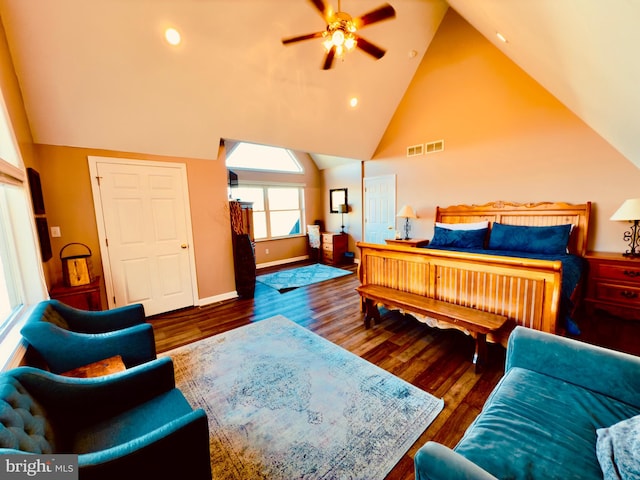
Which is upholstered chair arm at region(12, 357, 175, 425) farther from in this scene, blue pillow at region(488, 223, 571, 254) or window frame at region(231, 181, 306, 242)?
window frame at region(231, 181, 306, 242)

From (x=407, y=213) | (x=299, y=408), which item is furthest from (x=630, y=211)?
(x=299, y=408)

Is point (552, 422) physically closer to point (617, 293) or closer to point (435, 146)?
point (617, 293)

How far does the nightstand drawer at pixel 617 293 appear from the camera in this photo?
10.1ft

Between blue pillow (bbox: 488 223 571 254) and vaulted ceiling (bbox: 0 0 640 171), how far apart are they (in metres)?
1.11

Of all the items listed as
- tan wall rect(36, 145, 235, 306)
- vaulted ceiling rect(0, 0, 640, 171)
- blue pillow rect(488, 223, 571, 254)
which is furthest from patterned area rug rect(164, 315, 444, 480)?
blue pillow rect(488, 223, 571, 254)

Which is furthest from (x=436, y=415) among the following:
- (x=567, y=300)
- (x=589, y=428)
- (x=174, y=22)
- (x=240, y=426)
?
(x=174, y=22)

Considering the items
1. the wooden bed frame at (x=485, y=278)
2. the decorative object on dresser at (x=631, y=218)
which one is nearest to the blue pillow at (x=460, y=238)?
the wooden bed frame at (x=485, y=278)

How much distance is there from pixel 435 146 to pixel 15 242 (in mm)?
5777

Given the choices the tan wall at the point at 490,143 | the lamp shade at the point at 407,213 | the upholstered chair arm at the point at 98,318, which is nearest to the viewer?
the upholstered chair arm at the point at 98,318

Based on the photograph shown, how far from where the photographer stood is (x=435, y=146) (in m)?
5.01

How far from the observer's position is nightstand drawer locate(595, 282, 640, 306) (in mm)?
3066

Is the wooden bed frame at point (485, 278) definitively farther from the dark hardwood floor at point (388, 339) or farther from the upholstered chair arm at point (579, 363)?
the upholstered chair arm at point (579, 363)

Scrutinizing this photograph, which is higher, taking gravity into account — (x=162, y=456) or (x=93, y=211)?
(x=93, y=211)

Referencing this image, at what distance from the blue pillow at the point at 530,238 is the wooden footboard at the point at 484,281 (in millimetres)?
1691
